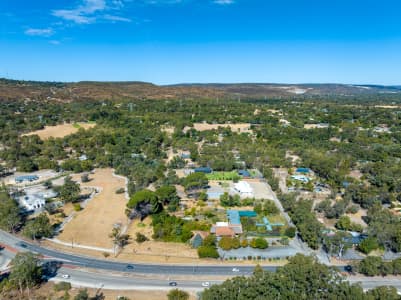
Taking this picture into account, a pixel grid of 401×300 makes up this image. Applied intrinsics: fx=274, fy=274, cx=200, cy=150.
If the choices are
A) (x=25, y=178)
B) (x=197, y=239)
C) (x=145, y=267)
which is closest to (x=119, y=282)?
(x=145, y=267)

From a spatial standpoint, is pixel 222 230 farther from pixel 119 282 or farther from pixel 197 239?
pixel 119 282

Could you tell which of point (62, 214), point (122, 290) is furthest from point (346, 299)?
point (62, 214)

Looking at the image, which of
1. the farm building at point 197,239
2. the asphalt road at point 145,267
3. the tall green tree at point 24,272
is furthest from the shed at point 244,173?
the tall green tree at point 24,272

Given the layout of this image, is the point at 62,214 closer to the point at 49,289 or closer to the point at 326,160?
the point at 49,289

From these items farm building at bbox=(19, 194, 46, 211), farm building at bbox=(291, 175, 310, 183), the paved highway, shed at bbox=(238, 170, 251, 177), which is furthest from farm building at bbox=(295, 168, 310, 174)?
farm building at bbox=(19, 194, 46, 211)

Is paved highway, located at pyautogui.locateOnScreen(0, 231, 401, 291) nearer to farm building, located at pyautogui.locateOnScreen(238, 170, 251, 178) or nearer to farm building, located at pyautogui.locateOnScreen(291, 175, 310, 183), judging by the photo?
farm building, located at pyautogui.locateOnScreen(291, 175, 310, 183)
